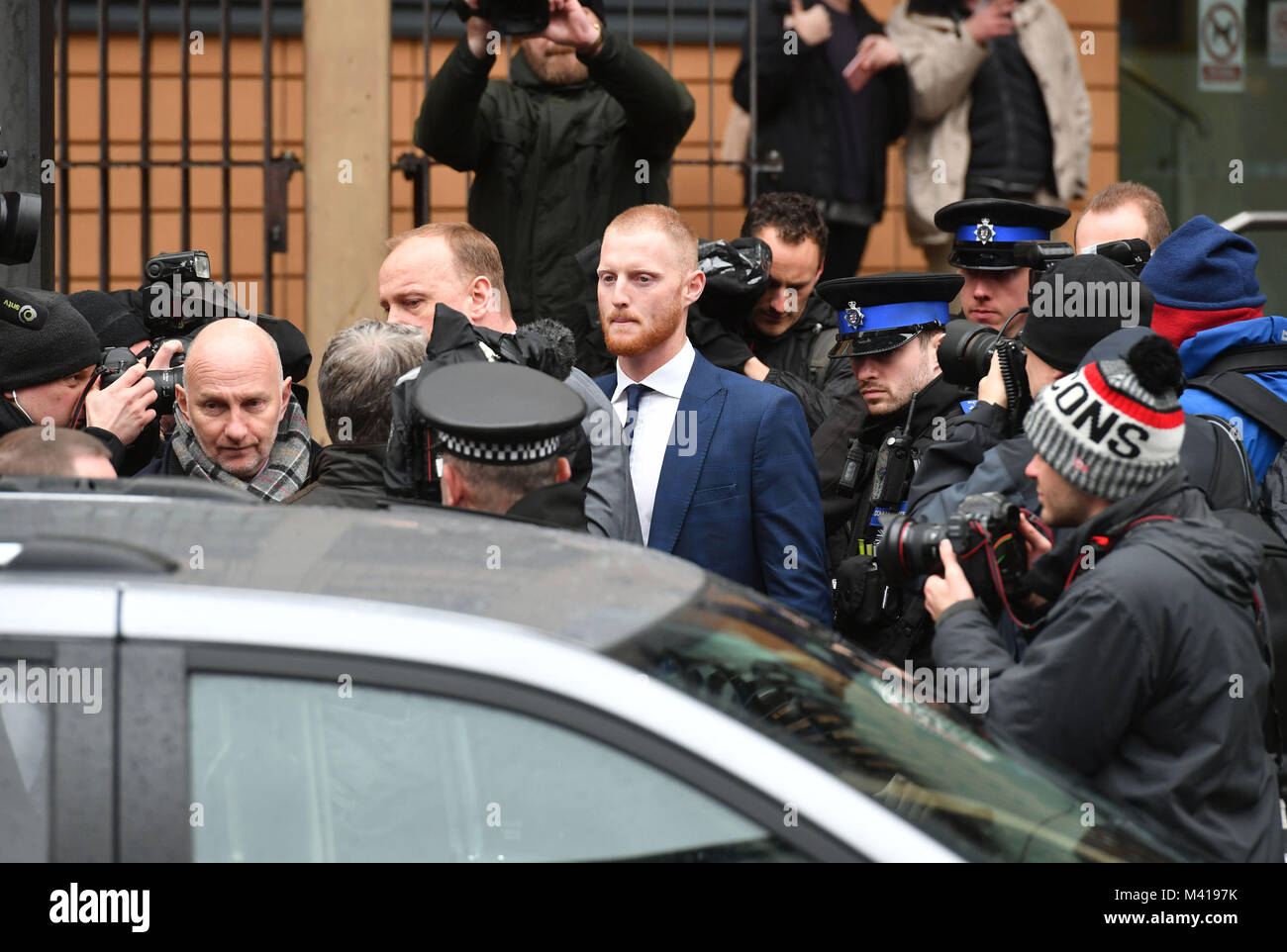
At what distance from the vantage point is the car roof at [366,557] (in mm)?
1989

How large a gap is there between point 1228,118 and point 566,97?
5.47 meters

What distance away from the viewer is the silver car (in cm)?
188

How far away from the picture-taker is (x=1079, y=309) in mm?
3646

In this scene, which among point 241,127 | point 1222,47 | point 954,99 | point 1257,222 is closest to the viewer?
point 1257,222

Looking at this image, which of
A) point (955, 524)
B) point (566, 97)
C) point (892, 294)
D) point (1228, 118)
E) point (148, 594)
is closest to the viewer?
point (148, 594)

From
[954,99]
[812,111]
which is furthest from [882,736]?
[954,99]

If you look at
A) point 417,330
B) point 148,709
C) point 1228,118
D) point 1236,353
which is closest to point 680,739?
point 148,709

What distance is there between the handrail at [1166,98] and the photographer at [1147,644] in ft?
25.2

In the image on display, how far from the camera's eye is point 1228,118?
10109 millimetres

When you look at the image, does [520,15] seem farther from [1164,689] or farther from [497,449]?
[1164,689]

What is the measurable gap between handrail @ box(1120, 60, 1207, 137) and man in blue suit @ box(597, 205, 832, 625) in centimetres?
640

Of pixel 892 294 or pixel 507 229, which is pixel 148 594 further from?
pixel 507 229

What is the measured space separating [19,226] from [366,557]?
9.19 feet
